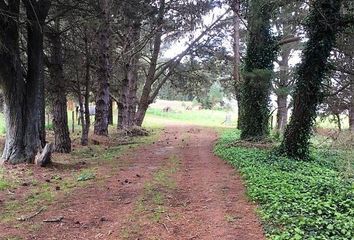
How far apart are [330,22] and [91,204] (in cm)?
854

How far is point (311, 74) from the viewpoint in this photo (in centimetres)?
1200

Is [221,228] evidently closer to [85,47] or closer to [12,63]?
[12,63]

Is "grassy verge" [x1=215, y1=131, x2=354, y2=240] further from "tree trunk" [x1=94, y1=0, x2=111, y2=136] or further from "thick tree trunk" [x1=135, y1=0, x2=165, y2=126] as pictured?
"thick tree trunk" [x1=135, y1=0, x2=165, y2=126]

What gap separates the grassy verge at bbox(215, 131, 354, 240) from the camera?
531 centimetres

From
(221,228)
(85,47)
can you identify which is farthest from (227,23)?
(221,228)


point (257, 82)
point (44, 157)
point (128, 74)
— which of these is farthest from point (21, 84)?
point (128, 74)

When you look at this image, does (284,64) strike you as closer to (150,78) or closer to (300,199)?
(150,78)

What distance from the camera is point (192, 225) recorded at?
19.0ft

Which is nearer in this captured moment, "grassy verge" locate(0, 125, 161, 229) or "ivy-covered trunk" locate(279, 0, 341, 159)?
"grassy verge" locate(0, 125, 161, 229)

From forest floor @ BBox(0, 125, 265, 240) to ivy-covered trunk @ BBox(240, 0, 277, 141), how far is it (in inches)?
273

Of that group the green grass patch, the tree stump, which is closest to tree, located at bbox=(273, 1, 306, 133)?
the tree stump

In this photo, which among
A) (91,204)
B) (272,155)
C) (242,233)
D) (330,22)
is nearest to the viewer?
(242,233)

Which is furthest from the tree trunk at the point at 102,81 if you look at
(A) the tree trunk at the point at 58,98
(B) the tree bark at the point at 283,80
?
(B) the tree bark at the point at 283,80

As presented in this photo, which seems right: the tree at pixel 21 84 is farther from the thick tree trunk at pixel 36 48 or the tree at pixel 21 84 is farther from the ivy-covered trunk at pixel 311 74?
the ivy-covered trunk at pixel 311 74
